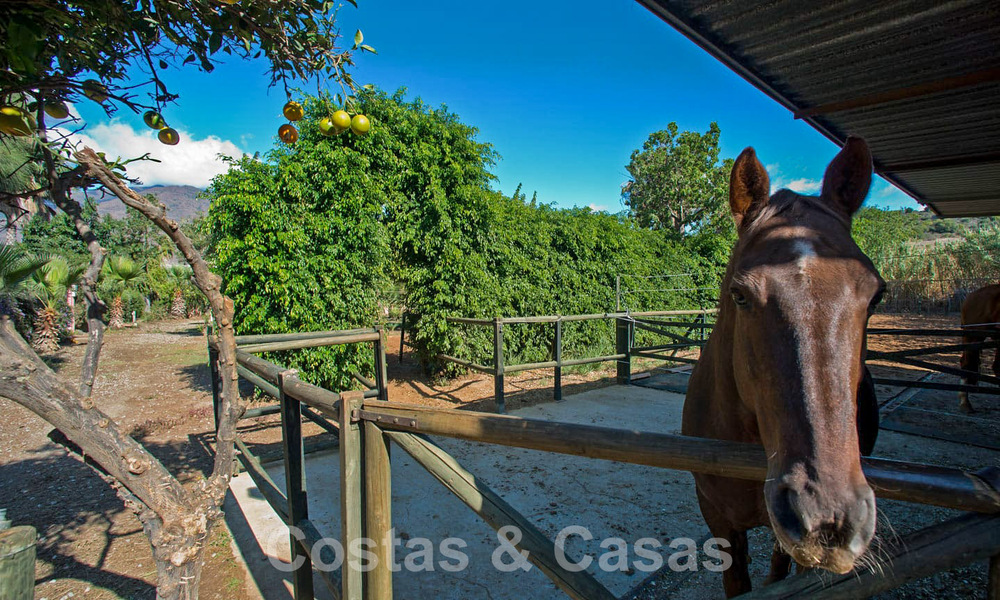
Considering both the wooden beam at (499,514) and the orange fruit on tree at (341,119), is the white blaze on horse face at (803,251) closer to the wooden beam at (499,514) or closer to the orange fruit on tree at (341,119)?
the wooden beam at (499,514)

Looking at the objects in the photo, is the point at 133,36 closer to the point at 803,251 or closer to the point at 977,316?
the point at 803,251

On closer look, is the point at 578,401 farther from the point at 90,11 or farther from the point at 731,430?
the point at 90,11

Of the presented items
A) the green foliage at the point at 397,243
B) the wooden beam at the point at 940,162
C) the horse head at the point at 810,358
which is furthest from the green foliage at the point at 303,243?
the wooden beam at the point at 940,162

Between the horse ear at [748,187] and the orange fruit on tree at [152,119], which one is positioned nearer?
the horse ear at [748,187]

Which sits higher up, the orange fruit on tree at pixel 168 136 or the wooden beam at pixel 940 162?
the wooden beam at pixel 940 162

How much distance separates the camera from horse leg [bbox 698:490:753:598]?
1755mm

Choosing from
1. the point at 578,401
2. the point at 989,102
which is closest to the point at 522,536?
the point at 989,102

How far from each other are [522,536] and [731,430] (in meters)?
0.76

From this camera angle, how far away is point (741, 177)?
1344mm

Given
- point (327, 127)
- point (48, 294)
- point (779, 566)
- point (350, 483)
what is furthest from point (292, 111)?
point (48, 294)

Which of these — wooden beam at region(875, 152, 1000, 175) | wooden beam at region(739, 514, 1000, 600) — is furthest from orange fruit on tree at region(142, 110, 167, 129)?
wooden beam at region(875, 152, 1000, 175)

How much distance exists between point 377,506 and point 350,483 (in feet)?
0.41

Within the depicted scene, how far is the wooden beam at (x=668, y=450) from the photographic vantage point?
2.55ft

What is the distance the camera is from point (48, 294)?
10625 millimetres
